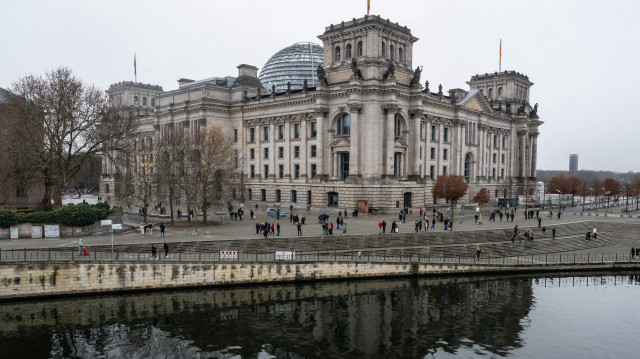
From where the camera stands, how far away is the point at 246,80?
3319 inches

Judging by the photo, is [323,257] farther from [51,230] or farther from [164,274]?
[51,230]

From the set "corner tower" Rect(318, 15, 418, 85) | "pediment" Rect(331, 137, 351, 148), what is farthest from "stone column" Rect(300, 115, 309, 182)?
"corner tower" Rect(318, 15, 418, 85)

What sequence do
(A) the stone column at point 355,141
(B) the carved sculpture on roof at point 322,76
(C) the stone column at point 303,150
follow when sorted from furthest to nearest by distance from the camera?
(C) the stone column at point 303,150 < (B) the carved sculpture on roof at point 322,76 < (A) the stone column at point 355,141

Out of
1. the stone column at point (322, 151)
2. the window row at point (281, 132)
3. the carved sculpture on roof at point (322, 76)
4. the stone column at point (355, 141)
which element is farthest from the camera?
the window row at point (281, 132)

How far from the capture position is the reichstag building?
62.6 metres

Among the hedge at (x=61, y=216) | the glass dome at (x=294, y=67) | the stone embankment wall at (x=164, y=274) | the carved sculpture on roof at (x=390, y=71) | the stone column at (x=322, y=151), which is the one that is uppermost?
the glass dome at (x=294, y=67)

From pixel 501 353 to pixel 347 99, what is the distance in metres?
46.2

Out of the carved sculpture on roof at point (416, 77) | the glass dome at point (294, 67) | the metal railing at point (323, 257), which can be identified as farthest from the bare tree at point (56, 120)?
the glass dome at point (294, 67)

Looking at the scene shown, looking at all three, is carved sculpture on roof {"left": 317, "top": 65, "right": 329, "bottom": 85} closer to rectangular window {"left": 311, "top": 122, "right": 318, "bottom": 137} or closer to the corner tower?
the corner tower

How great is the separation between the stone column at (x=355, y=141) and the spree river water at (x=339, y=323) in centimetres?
2903

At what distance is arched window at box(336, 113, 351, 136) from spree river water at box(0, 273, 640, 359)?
1328 inches

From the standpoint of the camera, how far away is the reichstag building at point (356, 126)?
62625 millimetres

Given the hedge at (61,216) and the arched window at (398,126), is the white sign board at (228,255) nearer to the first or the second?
the hedge at (61,216)

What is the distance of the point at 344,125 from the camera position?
66.2 meters
